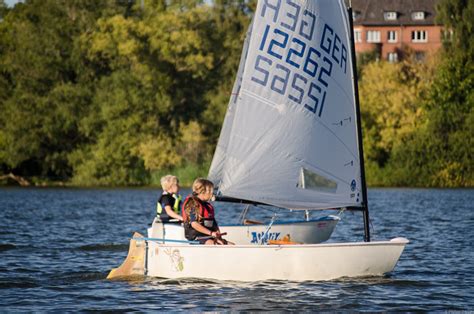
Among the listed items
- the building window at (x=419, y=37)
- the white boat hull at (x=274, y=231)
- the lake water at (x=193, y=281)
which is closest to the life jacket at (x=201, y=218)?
the lake water at (x=193, y=281)

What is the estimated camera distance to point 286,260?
51.7ft

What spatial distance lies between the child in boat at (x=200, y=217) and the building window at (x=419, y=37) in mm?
91232

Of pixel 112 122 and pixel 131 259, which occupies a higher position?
pixel 112 122

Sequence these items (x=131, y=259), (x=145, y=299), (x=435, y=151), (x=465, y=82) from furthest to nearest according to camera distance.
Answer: (x=465, y=82), (x=435, y=151), (x=131, y=259), (x=145, y=299)

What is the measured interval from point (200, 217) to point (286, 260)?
57.3 inches

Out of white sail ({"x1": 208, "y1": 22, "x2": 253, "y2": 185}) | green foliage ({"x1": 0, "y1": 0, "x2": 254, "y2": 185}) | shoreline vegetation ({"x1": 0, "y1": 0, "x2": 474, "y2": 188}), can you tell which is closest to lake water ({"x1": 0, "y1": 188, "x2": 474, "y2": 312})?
white sail ({"x1": 208, "y1": 22, "x2": 253, "y2": 185})

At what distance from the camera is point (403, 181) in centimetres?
6166

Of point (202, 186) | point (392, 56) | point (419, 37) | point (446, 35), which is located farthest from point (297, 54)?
point (419, 37)

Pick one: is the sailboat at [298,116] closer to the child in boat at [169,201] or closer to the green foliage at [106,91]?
the child in boat at [169,201]

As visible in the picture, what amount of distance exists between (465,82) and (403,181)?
329 inches

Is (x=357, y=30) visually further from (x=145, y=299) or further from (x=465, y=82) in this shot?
(x=145, y=299)

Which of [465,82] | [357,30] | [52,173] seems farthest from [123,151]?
[357,30]

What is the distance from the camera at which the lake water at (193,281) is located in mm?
14531

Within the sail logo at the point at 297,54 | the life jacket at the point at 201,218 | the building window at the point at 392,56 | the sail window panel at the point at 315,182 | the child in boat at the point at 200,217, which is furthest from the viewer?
the building window at the point at 392,56
